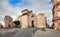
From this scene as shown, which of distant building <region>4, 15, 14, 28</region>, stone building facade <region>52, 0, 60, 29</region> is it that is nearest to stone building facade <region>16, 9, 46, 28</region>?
distant building <region>4, 15, 14, 28</region>

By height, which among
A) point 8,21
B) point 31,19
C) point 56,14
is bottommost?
point 8,21

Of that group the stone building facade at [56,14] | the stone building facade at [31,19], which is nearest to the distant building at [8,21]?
the stone building facade at [31,19]

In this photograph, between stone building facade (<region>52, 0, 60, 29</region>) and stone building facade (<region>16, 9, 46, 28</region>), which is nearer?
stone building facade (<region>52, 0, 60, 29</region>)

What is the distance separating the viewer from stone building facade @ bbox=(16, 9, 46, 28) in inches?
1222

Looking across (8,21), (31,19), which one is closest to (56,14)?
(8,21)

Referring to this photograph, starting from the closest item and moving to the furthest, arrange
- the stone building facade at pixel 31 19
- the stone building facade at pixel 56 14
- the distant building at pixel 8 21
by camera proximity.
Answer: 1. the stone building facade at pixel 56 14
2. the distant building at pixel 8 21
3. the stone building facade at pixel 31 19

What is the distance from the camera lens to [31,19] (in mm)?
34531

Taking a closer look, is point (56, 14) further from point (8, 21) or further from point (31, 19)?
point (31, 19)

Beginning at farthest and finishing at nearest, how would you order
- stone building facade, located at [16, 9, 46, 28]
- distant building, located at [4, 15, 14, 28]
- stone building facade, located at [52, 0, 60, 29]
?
stone building facade, located at [16, 9, 46, 28] < distant building, located at [4, 15, 14, 28] < stone building facade, located at [52, 0, 60, 29]

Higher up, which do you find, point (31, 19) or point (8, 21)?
point (31, 19)

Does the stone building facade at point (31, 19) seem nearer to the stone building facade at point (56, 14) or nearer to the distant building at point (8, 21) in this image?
the distant building at point (8, 21)


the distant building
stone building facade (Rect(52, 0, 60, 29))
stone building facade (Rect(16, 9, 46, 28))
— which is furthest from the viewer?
stone building facade (Rect(16, 9, 46, 28))

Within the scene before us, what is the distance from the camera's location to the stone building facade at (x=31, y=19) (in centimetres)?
3104

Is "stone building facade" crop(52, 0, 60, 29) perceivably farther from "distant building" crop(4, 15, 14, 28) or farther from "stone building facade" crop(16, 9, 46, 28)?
"distant building" crop(4, 15, 14, 28)
